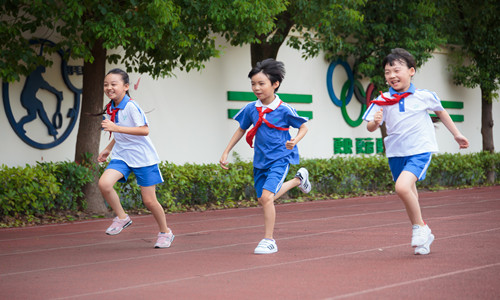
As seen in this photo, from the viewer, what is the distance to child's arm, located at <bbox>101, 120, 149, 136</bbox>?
6.93 m

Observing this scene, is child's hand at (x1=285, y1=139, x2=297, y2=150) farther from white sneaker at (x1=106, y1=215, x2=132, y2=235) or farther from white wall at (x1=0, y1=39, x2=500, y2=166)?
white wall at (x1=0, y1=39, x2=500, y2=166)

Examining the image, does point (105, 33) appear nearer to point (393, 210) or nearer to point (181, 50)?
point (181, 50)

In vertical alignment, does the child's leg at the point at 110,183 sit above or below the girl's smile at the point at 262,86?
below

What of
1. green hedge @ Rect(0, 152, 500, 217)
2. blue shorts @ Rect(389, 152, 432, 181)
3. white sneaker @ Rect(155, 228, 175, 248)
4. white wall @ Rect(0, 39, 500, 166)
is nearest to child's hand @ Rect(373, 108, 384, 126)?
blue shorts @ Rect(389, 152, 432, 181)

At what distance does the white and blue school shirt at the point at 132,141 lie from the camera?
752cm

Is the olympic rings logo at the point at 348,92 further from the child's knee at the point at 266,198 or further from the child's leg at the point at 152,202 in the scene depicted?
the child's knee at the point at 266,198

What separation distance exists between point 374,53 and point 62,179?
990 cm

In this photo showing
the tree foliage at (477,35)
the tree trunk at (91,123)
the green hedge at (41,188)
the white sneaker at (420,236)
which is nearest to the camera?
the white sneaker at (420,236)

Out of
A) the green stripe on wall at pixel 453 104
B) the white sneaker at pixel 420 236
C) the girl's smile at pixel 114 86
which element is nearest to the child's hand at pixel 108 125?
the girl's smile at pixel 114 86

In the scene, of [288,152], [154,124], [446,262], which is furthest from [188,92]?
[446,262]

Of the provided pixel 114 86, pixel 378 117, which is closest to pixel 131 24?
pixel 114 86

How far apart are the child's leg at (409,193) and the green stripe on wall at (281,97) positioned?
389 inches

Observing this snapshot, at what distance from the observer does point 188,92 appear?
1548cm

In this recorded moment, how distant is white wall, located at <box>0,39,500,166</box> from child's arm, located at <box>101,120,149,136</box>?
5.82 m
